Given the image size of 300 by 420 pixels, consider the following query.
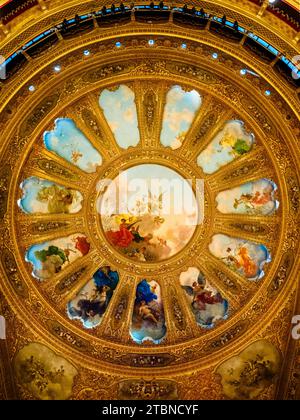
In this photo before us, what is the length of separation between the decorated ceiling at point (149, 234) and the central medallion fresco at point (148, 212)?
43 mm

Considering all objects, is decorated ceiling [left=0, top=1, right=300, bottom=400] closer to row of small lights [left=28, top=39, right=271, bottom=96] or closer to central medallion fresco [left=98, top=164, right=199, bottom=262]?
central medallion fresco [left=98, top=164, right=199, bottom=262]

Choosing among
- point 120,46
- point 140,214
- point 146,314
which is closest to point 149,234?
point 140,214

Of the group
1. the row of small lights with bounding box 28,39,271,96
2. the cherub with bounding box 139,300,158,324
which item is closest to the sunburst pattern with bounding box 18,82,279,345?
the cherub with bounding box 139,300,158,324

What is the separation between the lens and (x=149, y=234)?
20.9m

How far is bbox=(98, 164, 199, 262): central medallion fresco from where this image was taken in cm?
2070

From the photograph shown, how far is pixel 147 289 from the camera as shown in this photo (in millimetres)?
21031

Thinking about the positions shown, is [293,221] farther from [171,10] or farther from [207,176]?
[171,10]

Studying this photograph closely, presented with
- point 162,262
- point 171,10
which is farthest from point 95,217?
point 171,10

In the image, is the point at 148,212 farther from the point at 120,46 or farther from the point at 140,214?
the point at 120,46

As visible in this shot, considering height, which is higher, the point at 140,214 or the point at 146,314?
the point at 140,214

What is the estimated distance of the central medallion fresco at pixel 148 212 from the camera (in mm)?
20703

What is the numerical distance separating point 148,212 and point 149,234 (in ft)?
2.23

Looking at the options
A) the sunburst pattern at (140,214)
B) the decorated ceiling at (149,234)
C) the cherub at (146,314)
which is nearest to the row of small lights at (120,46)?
the decorated ceiling at (149,234)

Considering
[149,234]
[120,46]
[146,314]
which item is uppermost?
[120,46]
